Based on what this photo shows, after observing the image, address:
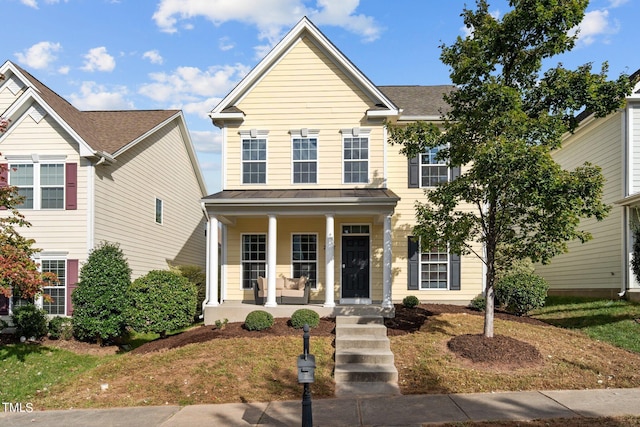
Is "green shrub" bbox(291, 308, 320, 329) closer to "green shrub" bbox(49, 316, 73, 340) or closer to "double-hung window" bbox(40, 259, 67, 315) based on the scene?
"green shrub" bbox(49, 316, 73, 340)

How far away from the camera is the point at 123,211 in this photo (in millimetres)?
18078

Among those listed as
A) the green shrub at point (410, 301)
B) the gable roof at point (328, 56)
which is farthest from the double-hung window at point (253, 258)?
the green shrub at point (410, 301)

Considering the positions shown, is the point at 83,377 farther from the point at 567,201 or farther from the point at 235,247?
the point at 567,201

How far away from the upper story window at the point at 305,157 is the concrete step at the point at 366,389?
811 cm

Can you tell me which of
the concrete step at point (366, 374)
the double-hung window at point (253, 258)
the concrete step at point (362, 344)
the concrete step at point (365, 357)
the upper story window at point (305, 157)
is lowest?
the concrete step at point (366, 374)

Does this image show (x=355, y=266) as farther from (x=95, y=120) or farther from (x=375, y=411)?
(x=95, y=120)

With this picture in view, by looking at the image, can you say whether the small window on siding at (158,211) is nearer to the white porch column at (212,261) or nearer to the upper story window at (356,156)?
the white porch column at (212,261)

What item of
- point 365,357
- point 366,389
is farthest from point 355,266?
point 366,389

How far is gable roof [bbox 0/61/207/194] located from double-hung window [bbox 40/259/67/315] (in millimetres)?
3316

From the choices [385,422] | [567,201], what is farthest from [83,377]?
[567,201]

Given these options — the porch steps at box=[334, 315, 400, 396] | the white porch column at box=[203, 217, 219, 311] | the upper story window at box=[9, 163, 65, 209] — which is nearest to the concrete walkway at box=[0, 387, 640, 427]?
the porch steps at box=[334, 315, 400, 396]

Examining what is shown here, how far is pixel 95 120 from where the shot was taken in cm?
2014

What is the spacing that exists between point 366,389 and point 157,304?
688 centimetres

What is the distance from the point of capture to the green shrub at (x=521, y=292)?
15.5 m
